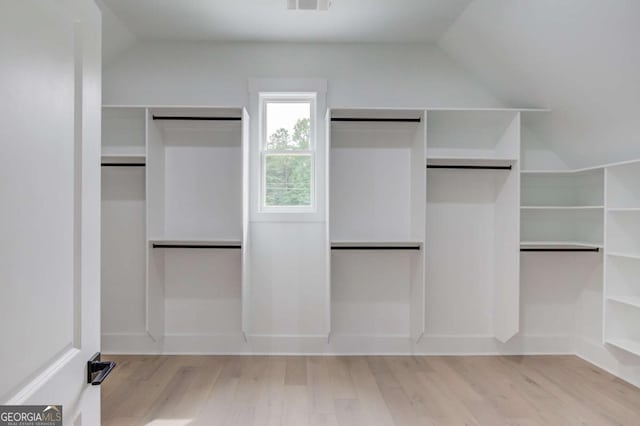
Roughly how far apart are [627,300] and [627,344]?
1.07ft

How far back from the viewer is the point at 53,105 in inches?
31.1

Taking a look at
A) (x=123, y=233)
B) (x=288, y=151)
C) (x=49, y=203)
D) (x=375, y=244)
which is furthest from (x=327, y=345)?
(x=49, y=203)

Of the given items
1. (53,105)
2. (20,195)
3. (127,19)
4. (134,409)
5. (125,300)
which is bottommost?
(134,409)

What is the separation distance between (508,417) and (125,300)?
314cm

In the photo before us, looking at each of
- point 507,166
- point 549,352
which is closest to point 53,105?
point 507,166

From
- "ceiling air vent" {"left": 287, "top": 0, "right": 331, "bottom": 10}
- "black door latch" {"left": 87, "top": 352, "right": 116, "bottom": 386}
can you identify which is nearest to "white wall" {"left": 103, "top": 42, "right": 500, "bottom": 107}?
"ceiling air vent" {"left": 287, "top": 0, "right": 331, "bottom": 10}

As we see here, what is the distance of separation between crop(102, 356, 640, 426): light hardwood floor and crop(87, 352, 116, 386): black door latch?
1615mm

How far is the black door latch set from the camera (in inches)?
37.1

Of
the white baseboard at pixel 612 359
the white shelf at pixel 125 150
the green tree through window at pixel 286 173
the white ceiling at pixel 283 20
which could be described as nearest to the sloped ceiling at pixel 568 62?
the white ceiling at pixel 283 20

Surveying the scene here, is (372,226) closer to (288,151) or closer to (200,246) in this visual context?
(288,151)

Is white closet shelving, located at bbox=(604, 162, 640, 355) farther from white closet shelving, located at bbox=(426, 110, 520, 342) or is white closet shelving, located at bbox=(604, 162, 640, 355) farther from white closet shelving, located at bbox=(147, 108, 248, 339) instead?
white closet shelving, located at bbox=(147, 108, 248, 339)

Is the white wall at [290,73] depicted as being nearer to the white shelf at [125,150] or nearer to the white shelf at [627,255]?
the white shelf at [125,150]

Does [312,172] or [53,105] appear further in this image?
[312,172]

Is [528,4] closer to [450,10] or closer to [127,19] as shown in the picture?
[450,10]
